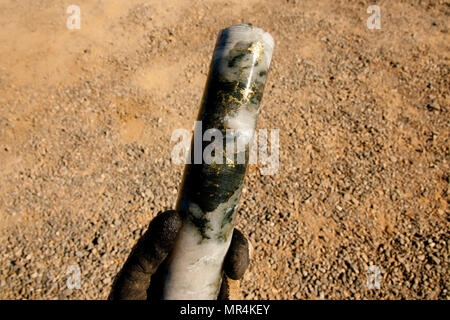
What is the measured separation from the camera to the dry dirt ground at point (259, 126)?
4250 mm

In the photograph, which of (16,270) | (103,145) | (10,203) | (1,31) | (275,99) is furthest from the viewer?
(1,31)

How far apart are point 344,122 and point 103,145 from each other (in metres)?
4.24

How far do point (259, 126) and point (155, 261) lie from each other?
406cm

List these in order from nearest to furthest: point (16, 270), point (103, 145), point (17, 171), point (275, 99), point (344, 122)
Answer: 1. point (16, 270)
2. point (17, 171)
3. point (103, 145)
4. point (344, 122)
5. point (275, 99)

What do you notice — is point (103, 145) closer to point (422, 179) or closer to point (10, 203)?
point (10, 203)

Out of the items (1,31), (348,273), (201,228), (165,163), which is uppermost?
(201,228)

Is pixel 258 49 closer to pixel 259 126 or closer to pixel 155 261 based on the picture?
pixel 155 261

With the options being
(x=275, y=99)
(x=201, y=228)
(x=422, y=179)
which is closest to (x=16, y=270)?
(x=201, y=228)

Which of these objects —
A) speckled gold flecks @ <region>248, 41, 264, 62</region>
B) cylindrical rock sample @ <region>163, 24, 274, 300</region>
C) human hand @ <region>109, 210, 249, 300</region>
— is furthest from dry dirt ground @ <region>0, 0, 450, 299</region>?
speckled gold flecks @ <region>248, 41, 264, 62</region>

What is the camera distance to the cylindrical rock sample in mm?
1771

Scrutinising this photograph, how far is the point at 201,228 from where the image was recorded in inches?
75.9

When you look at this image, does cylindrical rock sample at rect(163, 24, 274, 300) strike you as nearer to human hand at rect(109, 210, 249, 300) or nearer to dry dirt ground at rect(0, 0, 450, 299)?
human hand at rect(109, 210, 249, 300)

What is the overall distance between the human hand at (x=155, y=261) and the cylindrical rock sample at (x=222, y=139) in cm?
12

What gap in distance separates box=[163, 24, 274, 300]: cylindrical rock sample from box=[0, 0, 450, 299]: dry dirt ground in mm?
2464
